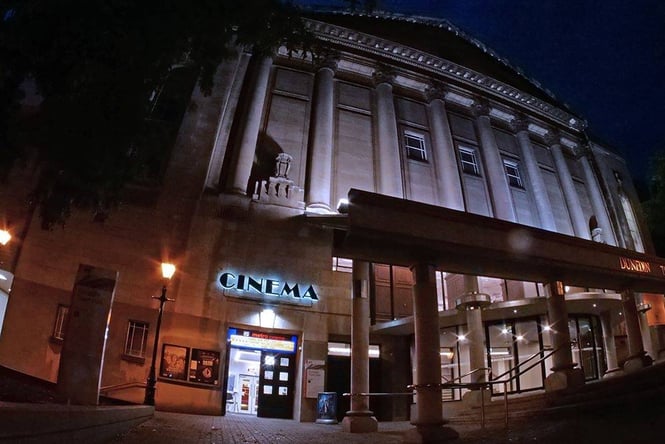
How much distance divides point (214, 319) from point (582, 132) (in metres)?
31.3

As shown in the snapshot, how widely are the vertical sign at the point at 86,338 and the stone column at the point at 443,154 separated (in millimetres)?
18539

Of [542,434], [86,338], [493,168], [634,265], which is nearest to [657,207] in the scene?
[493,168]

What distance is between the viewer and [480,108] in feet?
96.6

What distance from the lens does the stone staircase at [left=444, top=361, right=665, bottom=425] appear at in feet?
24.4

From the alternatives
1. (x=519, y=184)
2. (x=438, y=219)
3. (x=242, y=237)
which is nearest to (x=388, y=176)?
(x=242, y=237)

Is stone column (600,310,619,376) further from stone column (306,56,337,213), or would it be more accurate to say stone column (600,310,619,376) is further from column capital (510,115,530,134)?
column capital (510,115,530,134)

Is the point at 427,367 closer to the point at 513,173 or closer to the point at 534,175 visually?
the point at 534,175

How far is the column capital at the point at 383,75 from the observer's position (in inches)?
1061

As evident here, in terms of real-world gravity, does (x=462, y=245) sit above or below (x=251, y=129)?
below

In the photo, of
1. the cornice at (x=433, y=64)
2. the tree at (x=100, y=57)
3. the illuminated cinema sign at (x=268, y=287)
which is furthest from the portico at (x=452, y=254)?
the cornice at (x=433, y=64)

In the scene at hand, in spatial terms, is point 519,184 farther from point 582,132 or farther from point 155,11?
point 155,11

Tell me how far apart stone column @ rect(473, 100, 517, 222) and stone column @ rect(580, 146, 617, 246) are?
7.99 meters

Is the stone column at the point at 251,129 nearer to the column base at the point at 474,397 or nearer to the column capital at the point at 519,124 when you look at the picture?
the column base at the point at 474,397

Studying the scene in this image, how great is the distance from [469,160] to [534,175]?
450 centimetres
